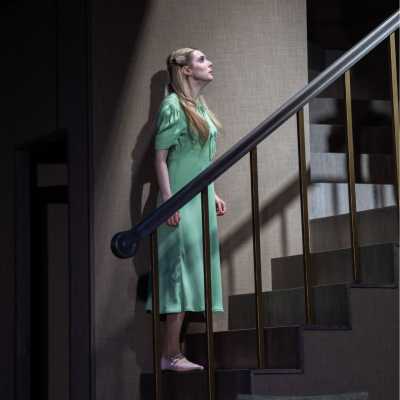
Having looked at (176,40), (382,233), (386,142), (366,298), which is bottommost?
(366,298)

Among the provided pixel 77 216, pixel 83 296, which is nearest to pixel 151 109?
pixel 77 216

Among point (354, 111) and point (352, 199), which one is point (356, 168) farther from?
point (352, 199)

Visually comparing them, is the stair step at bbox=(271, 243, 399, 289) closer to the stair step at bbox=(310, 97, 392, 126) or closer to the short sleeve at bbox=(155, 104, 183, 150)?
the short sleeve at bbox=(155, 104, 183, 150)

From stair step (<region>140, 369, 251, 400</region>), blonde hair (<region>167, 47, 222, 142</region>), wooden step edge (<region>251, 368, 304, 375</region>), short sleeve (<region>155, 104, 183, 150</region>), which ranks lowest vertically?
stair step (<region>140, 369, 251, 400</region>)

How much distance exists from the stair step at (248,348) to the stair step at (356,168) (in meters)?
0.92

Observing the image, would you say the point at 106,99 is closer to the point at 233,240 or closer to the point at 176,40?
the point at 176,40

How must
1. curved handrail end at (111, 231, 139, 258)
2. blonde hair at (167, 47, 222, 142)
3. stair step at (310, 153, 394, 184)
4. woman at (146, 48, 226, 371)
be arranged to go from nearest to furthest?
1. curved handrail end at (111, 231, 139, 258)
2. woman at (146, 48, 226, 371)
3. blonde hair at (167, 47, 222, 142)
4. stair step at (310, 153, 394, 184)

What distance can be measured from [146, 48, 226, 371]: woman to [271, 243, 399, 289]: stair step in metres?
0.38

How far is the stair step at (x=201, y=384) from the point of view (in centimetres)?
362

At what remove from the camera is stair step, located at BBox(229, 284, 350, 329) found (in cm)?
368

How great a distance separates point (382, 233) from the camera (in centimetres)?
411

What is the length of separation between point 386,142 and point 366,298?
1732 millimetres

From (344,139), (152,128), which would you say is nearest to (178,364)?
(152,128)

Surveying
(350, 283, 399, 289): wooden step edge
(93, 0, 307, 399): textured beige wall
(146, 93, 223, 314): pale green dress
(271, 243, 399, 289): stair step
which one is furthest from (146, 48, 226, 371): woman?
(350, 283, 399, 289): wooden step edge
